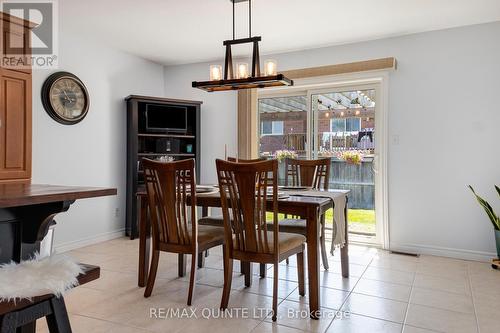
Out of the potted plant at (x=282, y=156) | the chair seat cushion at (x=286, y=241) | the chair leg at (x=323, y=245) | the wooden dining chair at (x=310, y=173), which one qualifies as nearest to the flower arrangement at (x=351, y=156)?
the potted plant at (x=282, y=156)

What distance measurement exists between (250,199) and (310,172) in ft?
5.01

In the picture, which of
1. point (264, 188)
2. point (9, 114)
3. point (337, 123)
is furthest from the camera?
point (337, 123)

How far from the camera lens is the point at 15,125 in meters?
2.84

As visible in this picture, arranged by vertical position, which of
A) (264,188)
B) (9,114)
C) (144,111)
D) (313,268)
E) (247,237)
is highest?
(144,111)

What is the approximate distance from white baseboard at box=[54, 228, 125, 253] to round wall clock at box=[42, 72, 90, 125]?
4.35 ft

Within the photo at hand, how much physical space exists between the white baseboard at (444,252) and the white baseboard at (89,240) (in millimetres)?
3341

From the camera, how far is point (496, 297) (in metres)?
2.62

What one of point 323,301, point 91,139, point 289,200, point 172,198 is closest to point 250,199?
point 289,200

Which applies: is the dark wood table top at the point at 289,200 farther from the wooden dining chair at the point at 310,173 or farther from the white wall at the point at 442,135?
the white wall at the point at 442,135

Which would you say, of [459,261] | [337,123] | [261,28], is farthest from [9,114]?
[459,261]

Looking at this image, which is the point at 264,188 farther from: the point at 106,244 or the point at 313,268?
the point at 106,244

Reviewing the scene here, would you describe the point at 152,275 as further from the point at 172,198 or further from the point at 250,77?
the point at 250,77

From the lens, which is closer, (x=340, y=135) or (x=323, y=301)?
(x=323, y=301)

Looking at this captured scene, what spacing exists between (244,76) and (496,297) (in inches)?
101
